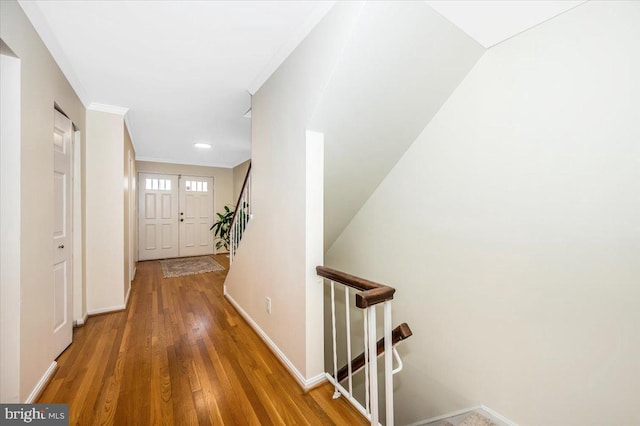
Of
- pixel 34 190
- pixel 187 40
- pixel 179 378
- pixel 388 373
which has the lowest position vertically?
pixel 179 378

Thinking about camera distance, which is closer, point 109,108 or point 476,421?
point 476,421

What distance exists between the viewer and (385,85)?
1562 mm

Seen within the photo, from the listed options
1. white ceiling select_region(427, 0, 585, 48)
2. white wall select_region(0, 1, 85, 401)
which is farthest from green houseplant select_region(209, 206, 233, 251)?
white ceiling select_region(427, 0, 585, 48)

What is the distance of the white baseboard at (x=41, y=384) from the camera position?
1483 millimetres

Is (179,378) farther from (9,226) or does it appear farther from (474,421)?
(474,421)

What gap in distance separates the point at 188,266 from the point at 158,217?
167 cm

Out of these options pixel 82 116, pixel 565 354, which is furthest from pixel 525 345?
pixel 82 116

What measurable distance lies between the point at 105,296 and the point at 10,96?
231 centimetres

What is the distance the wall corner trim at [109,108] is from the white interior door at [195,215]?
3.49 m

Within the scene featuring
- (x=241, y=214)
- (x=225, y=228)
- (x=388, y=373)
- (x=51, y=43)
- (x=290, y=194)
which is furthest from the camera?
(x=225, y=228)

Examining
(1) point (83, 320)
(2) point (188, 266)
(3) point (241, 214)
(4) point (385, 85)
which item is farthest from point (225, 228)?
(4) point (385, 85)

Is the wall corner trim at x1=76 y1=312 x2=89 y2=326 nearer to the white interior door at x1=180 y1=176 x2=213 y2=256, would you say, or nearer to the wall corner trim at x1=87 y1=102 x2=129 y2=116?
the wall corner trim at x1=87 y1=102 x2=129 y2=116

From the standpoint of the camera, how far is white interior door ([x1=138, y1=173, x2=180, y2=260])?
5.71 metres

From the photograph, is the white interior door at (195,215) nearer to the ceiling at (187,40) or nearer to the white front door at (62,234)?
the ceiling at (187,40)
